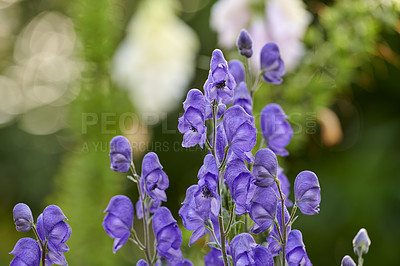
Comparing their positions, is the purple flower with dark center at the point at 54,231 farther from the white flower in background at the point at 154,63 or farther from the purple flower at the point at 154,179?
the white flower in background at the point at 154,63

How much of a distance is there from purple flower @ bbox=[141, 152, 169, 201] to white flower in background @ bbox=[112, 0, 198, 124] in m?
0.76

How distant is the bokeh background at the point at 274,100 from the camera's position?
85 cm

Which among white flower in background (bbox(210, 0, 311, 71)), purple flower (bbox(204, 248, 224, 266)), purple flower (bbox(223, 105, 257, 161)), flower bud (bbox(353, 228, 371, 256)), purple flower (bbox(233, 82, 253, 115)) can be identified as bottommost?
purple flower (bbox(204, 248, 224, 266))

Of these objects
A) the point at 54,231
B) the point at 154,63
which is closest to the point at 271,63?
the point at 54,231

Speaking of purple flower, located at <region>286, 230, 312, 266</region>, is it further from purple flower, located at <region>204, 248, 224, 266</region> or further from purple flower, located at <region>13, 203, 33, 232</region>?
purple flower, located at <region>13, 203, 33, 232</region>

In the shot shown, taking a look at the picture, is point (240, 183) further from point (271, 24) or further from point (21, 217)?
point (271, 24)

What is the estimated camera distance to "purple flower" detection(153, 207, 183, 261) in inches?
14.3

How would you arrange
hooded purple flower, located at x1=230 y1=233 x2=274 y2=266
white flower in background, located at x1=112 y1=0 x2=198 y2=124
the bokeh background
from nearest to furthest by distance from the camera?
1. hooded purple flower, located at x1=230 y1=233 x2=274 y2=266
2. the bokeh background
3. white flower in background, located at x1=112 y1=0 x2=198 y2=124

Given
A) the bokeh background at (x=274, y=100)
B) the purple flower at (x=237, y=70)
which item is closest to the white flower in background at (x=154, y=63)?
the bokeh background at (x=274, y=100)

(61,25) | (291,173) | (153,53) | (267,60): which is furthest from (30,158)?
(267,60)

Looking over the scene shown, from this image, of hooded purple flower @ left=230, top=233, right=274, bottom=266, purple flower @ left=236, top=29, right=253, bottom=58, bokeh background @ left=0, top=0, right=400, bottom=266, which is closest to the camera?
hooded purple flower @ left=230, top=233, right=274, bottom=266

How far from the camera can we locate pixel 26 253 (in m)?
0.35

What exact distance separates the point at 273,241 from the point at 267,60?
19cm

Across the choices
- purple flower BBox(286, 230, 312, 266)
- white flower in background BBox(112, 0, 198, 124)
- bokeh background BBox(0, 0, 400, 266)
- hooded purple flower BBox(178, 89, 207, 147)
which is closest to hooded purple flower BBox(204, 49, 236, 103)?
hooded purple flower BBox(178, 89, 207, 147)
